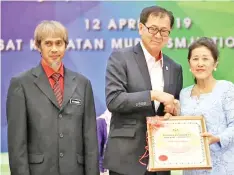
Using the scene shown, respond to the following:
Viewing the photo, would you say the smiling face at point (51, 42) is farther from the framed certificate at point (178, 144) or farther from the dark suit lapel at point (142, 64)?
the framed certificate at point (178, 144)

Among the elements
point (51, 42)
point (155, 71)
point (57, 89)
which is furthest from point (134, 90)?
point (51, 42)

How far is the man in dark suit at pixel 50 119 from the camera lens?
275 centimetres

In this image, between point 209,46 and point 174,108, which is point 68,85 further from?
point 209,46

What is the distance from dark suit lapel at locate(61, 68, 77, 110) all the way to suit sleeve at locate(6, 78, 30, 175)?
9.7 inches

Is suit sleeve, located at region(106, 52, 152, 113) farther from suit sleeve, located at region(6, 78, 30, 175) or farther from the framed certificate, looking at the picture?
suit sleeve, located at region(6, 78, 30, 175)

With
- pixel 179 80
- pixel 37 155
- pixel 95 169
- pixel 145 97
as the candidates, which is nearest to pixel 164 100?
pixel 145 97

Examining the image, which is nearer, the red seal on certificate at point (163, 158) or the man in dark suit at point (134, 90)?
the red seal on certificate at point (163, 158)

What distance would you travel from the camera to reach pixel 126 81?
3031 mm

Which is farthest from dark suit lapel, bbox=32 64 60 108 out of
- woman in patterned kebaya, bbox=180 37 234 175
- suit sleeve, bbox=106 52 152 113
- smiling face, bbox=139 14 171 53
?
woman in patterned kebaya, bbox=180 37 234 175

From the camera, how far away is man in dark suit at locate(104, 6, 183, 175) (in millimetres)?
3004

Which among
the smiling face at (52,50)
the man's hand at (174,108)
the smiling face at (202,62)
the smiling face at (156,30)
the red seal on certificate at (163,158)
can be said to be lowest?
the red seal on certificate at (163,158)

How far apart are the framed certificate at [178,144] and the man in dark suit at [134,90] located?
0.11 m

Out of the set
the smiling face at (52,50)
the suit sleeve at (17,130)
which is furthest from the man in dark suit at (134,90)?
the suit sleeve at (17,130)

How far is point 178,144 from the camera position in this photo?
2.91 meters
